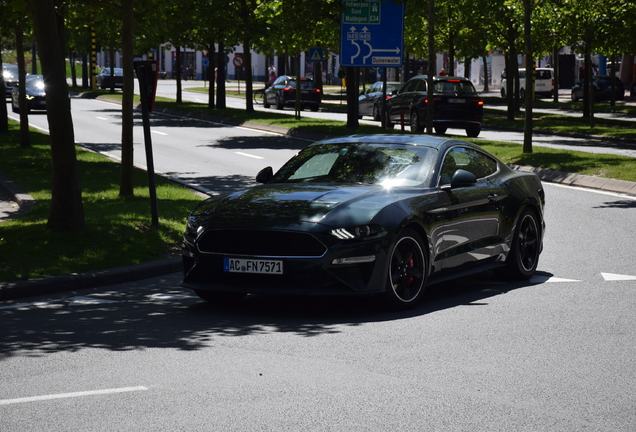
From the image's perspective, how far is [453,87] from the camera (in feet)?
102

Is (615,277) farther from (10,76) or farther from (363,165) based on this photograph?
(10,76)

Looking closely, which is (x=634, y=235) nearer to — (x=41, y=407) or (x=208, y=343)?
(x=208, y=343)

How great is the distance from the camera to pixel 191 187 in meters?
17.9

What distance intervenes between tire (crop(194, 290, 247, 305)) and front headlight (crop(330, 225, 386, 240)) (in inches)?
50.1

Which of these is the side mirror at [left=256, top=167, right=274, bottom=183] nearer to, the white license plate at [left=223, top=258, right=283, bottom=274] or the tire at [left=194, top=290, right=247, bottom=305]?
the tire at [left=194, top=290, right=247, bottom=305]

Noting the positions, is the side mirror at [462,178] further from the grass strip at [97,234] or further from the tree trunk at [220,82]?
the tree trunk at [220,82]

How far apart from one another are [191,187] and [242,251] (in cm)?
1008

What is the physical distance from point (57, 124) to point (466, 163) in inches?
180

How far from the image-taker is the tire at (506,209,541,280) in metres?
9.69

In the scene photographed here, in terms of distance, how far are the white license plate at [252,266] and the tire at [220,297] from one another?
66 cm

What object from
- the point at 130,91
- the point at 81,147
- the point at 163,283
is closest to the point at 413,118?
the point at 81,147

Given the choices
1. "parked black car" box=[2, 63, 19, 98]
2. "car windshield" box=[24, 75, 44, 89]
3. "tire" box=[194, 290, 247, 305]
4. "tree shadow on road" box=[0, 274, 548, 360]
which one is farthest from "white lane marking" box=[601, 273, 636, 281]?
"parked black car" box=[2, 63, 19, 98]

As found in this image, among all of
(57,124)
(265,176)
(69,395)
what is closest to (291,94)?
(57,124)

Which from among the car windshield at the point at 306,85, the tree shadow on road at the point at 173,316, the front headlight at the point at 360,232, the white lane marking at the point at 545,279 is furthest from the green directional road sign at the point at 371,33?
the front headlight at the point at 360,232
